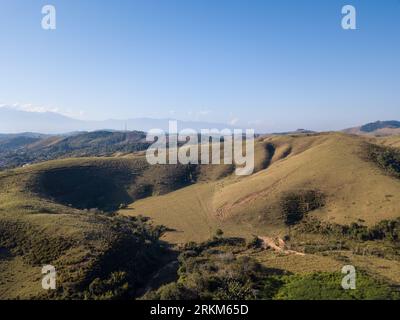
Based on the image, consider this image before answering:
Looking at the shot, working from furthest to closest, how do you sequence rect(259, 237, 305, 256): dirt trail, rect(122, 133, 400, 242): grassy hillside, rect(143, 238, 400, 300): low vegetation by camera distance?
1. rect(122, 133, 400, 242): grassy hillside
2. rect(259, 237, 305, 256): dirt trail
3. rect(143, 238, 400, 300): low vegetation

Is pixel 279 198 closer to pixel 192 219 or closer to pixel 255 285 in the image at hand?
pixel 192 219

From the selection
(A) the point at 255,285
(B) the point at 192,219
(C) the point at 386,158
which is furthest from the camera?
(C) the point at 386,158

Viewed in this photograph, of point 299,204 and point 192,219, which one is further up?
point 299,204

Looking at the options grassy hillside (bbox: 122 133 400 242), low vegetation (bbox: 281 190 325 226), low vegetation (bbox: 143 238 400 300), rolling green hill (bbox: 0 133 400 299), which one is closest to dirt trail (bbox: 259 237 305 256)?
rolling green hill (bbox: 0 133 400 299)

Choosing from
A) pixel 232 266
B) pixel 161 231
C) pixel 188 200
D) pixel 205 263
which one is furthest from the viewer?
pixel 188 200

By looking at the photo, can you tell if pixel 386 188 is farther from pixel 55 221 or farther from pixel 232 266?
pixel 55 221

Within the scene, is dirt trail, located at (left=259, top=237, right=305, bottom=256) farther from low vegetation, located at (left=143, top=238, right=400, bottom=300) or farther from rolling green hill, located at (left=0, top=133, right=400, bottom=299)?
low vegetation, located at (left=143, top=238, right=400, bottom=300)

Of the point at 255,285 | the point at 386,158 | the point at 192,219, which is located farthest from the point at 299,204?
the point at 386,158
